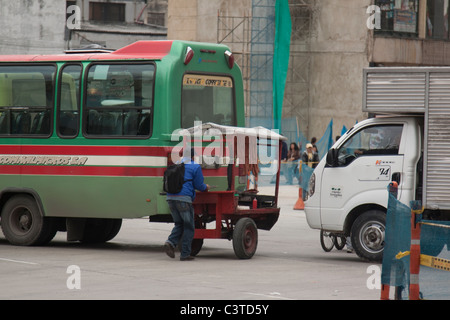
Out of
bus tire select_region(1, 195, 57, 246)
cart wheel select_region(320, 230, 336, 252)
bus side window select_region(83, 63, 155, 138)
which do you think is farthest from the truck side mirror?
bus tire select_region(1, 195, 57, 246)

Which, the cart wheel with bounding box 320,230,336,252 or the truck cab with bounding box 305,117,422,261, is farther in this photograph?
the cart wheel with bounding box 320,230,336,252

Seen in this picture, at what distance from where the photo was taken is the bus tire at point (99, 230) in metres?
16.8

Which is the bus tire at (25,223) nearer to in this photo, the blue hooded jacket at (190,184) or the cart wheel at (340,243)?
the blue hooded jacket at (190,184)

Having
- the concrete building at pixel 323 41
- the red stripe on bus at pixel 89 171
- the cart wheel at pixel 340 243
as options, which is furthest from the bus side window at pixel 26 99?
the concrete building at pixel 323 41

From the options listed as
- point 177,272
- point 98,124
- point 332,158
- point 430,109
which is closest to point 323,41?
point 98,124

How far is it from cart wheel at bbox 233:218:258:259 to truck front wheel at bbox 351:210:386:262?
160cm

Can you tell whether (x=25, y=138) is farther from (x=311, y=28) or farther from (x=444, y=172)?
(x=311, y=28)

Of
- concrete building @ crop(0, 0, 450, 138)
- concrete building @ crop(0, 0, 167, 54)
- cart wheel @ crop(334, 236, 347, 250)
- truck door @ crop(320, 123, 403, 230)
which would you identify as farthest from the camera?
concrete building @ crop(0, 0, 450, 138)

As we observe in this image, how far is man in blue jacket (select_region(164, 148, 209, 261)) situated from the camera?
546 inches

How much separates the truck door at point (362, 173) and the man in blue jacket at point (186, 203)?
80.5 inches

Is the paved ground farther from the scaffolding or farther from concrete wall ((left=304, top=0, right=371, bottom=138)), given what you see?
concrete wall ((left=304, top=0, right=371, bottom=138))

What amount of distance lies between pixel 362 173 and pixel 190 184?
2.69 m

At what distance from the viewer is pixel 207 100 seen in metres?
15.9
